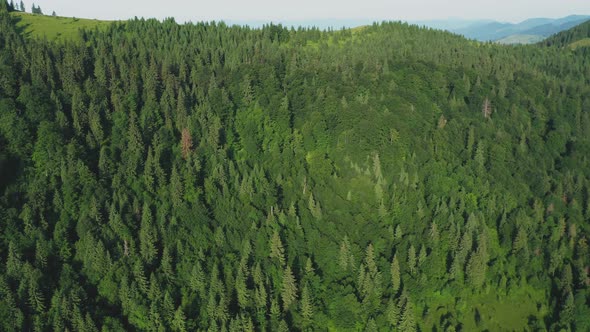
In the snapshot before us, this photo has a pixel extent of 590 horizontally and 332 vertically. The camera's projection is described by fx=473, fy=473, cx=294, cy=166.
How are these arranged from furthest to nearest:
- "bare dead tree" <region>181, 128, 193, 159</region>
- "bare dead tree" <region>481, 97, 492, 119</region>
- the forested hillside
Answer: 1. "bare dead tree" <region>481, 97, 492, 119</region>
2. "bare dead tree" <region>181, 128, 193, 159</region>
3. the forested hillside

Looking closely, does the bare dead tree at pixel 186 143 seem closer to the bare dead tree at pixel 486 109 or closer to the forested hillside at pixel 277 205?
the forested hillside at pixel 277 205

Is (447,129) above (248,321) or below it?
above

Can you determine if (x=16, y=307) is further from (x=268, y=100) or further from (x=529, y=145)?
(x=529, y=145)

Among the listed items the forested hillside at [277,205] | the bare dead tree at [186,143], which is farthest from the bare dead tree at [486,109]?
the bare dead tree at [186,143]

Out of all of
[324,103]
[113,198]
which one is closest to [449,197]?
[324,103]

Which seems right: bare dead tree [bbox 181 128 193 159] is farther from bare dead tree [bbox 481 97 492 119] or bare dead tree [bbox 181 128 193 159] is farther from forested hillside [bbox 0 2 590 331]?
bare dead tree [bbox 481 97 492 119]

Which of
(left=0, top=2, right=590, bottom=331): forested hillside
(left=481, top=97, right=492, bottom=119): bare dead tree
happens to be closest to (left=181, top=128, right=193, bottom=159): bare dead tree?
(left=0, top=2, right=590, bottom=331): forested hillside

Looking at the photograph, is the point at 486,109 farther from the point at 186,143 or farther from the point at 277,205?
the point at 186,143

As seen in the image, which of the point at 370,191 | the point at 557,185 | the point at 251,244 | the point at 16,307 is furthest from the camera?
the point at 557,185
